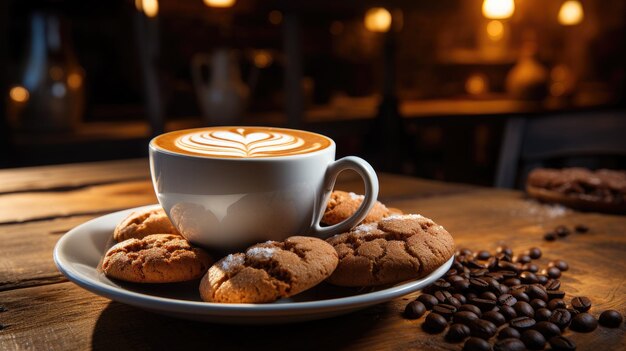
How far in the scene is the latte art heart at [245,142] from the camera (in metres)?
0.77

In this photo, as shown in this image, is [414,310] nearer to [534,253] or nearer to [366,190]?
[366,190]

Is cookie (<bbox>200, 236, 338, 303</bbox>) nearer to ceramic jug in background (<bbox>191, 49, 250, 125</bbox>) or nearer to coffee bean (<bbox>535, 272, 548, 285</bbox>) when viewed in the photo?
coffee bean (<bbox>535, 272, 548, 285</bbox>)

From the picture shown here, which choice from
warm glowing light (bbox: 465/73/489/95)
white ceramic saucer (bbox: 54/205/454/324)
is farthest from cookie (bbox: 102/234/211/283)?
warm glowing light (bbox: 465/73/489/95)

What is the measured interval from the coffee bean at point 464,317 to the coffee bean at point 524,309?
0.20 feet

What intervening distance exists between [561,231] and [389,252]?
54 cm

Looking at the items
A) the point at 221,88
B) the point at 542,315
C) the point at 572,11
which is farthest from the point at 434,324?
the point at 572,11

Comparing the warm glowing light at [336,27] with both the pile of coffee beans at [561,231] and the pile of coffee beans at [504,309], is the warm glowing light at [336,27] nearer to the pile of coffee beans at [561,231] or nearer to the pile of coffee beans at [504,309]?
the pile of coffee beans at [561,231]

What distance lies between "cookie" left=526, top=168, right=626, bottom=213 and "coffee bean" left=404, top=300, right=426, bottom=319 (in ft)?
2.28

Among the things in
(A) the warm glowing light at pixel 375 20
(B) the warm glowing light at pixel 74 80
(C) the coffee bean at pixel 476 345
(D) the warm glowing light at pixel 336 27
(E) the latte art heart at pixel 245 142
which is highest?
(A) the warm glowing light at pixel 375 20

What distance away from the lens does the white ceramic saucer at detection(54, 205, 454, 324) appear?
0.58 metres

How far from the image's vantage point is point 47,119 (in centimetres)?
352

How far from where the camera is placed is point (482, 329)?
647 millimetres

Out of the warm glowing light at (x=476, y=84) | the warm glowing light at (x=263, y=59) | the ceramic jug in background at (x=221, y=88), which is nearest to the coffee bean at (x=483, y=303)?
the ceramic jug in background at (x=221, y=88)

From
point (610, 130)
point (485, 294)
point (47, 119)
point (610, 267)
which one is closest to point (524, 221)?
point (610, 267)
